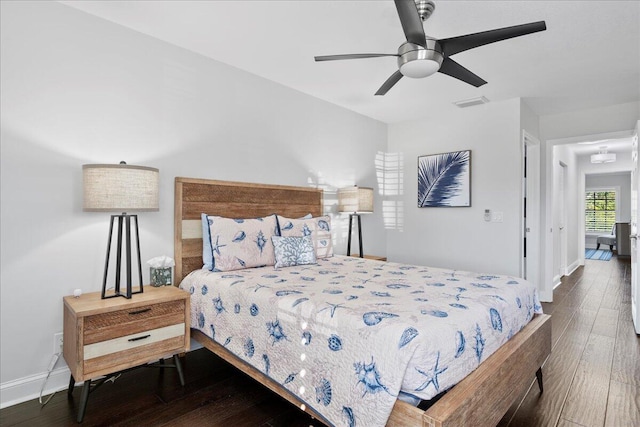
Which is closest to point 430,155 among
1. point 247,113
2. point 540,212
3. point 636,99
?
point 540,212

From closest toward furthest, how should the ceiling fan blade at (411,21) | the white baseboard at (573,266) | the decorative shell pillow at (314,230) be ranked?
the ceiling fan blade at (411,21)
the decorative shell pillow at (314,230)
the white baseboard at (573,266)

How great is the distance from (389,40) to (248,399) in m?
2.76

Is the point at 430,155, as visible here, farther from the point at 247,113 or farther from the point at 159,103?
the point at 159,103

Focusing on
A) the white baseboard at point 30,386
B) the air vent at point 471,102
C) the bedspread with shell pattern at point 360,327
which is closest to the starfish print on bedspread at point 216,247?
the bedspread with shell pattern at point 360,327

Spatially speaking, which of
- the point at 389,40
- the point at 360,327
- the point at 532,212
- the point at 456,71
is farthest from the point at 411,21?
the point at 532,212

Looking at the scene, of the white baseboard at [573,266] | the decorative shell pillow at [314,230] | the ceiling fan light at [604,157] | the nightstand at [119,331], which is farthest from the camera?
the ceiling fan light at [604,157]

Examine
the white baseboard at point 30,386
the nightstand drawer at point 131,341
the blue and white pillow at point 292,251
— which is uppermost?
the blue and white pillow at point 292,251

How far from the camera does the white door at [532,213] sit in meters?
4.49

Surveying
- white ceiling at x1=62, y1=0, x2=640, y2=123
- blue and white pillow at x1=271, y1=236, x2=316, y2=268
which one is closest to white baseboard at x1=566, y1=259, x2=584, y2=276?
white ceiling at x1=62, y1=0, x2=640, y2=123

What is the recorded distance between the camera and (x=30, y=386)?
2168mm

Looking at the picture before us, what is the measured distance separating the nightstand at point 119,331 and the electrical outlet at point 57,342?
119mm

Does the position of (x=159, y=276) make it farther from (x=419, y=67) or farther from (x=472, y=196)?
(x=472, y=196)

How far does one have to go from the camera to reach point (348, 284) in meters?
2.24

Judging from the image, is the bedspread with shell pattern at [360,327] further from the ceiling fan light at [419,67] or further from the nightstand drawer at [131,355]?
the ceiling fan light at [419,67]
